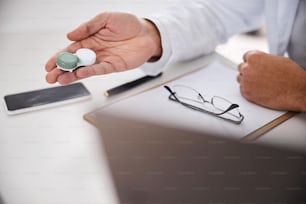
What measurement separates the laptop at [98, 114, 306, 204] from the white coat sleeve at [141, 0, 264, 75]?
0.59 ft

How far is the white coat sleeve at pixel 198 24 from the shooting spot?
29.5 inches

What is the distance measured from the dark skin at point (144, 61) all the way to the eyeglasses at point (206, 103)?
5 cm

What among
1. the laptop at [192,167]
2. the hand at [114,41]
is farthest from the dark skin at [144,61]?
the laptop at [192,167]

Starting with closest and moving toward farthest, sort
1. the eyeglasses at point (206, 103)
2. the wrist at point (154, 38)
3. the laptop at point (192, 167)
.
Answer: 1. the laptop at point (192, 167)
2. the eyeglasses at point (206, 103)
3. the wrist at point (154, 38)

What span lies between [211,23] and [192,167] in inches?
16.6

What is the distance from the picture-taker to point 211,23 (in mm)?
848

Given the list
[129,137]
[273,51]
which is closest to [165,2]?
[273,51]

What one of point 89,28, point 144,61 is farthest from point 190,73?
point 89,28

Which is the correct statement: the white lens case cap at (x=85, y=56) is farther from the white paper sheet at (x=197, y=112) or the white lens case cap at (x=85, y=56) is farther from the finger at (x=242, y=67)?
the finger at (x=242, y=67)

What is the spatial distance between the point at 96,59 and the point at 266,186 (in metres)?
0.34

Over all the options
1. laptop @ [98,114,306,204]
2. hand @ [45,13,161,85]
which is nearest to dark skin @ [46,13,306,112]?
hand @ [45,13,161,85]

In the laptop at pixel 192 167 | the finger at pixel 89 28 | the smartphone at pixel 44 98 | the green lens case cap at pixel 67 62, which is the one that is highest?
the finger at pixel 89 28

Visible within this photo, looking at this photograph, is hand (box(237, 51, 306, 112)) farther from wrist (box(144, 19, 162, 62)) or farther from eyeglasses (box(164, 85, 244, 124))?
wrist (box(144, 19, 162, 62))

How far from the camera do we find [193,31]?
80 cm
